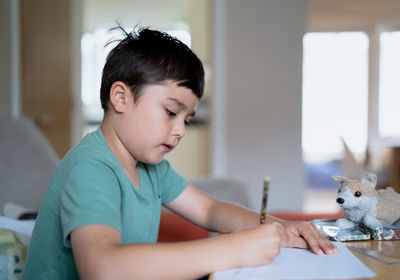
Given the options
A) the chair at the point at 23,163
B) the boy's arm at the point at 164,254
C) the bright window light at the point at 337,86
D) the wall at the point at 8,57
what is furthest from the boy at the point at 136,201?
the bright window light at the point at 337,86

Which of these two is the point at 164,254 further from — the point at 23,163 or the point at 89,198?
the point at 23,163

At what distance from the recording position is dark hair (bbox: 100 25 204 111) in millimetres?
796

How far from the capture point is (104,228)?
2.01ft

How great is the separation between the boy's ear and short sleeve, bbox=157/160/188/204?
24 cm

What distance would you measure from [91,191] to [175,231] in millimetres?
741

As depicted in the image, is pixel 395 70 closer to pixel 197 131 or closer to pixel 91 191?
pixel 197 131

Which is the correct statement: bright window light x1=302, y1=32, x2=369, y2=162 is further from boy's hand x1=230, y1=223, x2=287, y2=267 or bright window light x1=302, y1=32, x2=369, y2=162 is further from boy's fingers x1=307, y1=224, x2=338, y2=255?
boy's hand x1=230, y1=223, x2=287, y2=267

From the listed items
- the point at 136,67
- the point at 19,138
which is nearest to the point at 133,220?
the point at 136,67

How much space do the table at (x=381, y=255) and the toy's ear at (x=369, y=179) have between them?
102 millimetres

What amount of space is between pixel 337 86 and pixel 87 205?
635 cm

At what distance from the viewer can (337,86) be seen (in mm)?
6469

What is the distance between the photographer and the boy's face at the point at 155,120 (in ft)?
2.60

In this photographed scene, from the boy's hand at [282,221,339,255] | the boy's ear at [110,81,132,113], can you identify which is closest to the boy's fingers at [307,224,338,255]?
the boy's hand at [282,221,339,255]

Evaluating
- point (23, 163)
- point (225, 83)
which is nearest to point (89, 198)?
point (23, 163)
